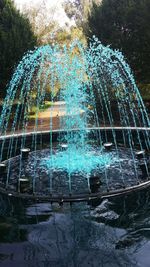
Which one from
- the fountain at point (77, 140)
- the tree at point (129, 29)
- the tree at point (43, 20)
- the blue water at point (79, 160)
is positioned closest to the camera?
the fountain at point (77, 140)

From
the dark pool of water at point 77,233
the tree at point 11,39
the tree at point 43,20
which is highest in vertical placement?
the tree at point 43,20

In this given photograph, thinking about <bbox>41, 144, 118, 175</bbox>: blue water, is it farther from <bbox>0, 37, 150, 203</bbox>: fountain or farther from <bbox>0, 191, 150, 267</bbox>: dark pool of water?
<bbox>0, 191, 150, 267</bbox>: dark pool of water

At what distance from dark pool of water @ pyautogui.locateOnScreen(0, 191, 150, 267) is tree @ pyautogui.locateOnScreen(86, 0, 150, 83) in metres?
12.7

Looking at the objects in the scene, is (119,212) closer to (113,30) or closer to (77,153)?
(77,153)

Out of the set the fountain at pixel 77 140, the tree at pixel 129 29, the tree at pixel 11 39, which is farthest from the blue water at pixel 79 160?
the tree at pixel 129 29

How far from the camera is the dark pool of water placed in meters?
5.29

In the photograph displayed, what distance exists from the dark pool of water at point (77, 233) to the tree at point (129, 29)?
12679mm

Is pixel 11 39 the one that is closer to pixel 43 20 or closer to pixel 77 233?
pixel 43 20

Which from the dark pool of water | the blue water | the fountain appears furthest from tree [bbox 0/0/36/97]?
the dark pool of water

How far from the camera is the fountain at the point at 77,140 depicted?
7.99 metres

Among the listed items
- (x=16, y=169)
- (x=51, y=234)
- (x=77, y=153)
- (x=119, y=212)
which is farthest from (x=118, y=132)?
(x=51, y=234)

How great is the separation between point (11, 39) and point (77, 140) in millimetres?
8268

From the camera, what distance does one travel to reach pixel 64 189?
7.92 metres

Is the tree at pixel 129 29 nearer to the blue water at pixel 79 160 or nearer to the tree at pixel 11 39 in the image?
the tree at pixel 11 39
